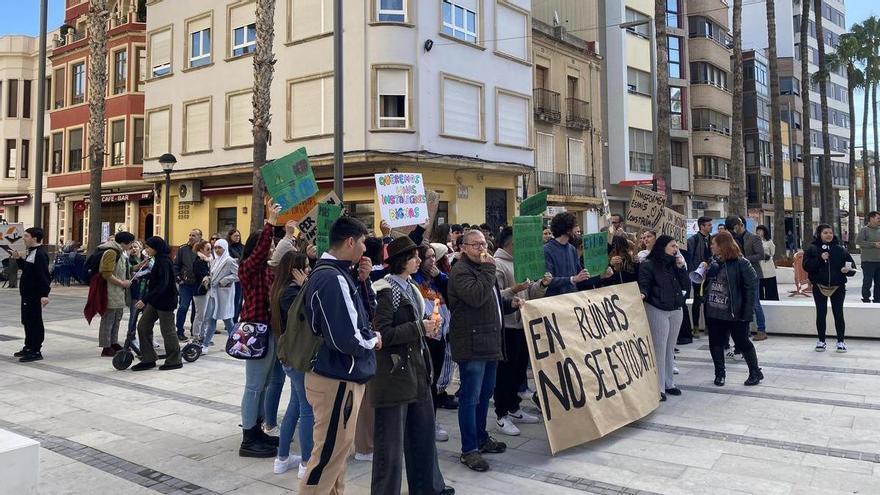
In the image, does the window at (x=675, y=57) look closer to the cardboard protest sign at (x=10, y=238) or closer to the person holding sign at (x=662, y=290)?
the cardboard protest sign at (x=10, y=238)

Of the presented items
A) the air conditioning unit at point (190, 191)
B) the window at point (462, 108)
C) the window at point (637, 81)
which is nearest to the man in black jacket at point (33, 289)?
the window at point (462, 108)

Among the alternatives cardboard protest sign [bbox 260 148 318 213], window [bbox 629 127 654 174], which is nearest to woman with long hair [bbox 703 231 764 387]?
cardboard protest sign [bbox 260 148 318 213]

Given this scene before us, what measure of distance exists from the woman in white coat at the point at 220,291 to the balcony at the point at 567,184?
19.1 m

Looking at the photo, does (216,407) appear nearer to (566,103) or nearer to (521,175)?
(521,175)

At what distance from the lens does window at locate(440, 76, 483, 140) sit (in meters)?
22.1

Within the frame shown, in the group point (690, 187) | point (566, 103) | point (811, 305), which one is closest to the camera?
point (811, 305)

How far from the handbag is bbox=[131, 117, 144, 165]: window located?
26.2 meters

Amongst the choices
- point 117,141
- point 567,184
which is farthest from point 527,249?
point 117,141

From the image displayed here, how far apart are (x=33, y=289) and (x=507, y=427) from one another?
297 inches

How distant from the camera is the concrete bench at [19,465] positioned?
379cm

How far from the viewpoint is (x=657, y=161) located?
19641 millimetres

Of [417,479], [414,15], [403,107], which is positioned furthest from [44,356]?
[414,15]

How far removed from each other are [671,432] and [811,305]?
22.1 ft

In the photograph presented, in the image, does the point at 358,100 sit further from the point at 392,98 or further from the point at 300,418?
the point at 300,418
